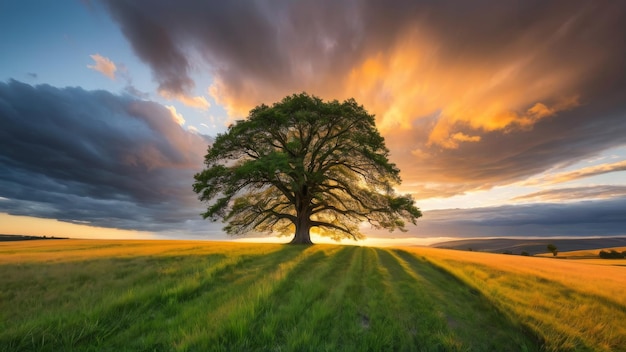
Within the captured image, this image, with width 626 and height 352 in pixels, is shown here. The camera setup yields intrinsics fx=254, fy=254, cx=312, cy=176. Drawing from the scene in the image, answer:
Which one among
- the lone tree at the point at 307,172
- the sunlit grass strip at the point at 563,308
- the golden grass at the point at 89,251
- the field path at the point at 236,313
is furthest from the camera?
the lone tree at the point at 307,172

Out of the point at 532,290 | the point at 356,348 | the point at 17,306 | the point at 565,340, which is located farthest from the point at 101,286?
the point at 532,290

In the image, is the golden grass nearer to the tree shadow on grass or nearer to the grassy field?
the grassy field

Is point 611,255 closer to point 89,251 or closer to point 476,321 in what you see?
point 476,321

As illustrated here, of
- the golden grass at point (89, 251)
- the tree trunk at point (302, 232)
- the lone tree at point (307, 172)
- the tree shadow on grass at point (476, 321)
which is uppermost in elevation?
the lone tree at point (307, 172)

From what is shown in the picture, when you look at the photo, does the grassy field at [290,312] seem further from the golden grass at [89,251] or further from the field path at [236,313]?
the golden grass at [89,251]

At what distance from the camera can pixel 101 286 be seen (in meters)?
7.53

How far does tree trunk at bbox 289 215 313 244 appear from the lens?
86.1 feet

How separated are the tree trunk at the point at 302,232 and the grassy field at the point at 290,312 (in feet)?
54.7

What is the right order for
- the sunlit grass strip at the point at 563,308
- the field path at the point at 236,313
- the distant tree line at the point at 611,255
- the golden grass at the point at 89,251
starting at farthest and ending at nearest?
the distant tree line at the point at 611,255, the golden grass at the point at 89,251, the sunlit grass strip at the point at 563,308, the field path at the point at 236,313

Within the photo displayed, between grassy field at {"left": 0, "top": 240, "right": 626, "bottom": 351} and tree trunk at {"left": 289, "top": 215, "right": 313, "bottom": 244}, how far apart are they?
16.7 metres

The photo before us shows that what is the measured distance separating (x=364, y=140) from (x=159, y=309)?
2196 centimetres

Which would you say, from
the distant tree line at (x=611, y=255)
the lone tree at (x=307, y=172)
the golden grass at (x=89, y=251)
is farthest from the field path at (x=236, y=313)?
the distant tree line at (x=611, y=255)

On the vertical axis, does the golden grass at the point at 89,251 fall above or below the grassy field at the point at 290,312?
above

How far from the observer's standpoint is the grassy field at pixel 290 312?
451 cm
